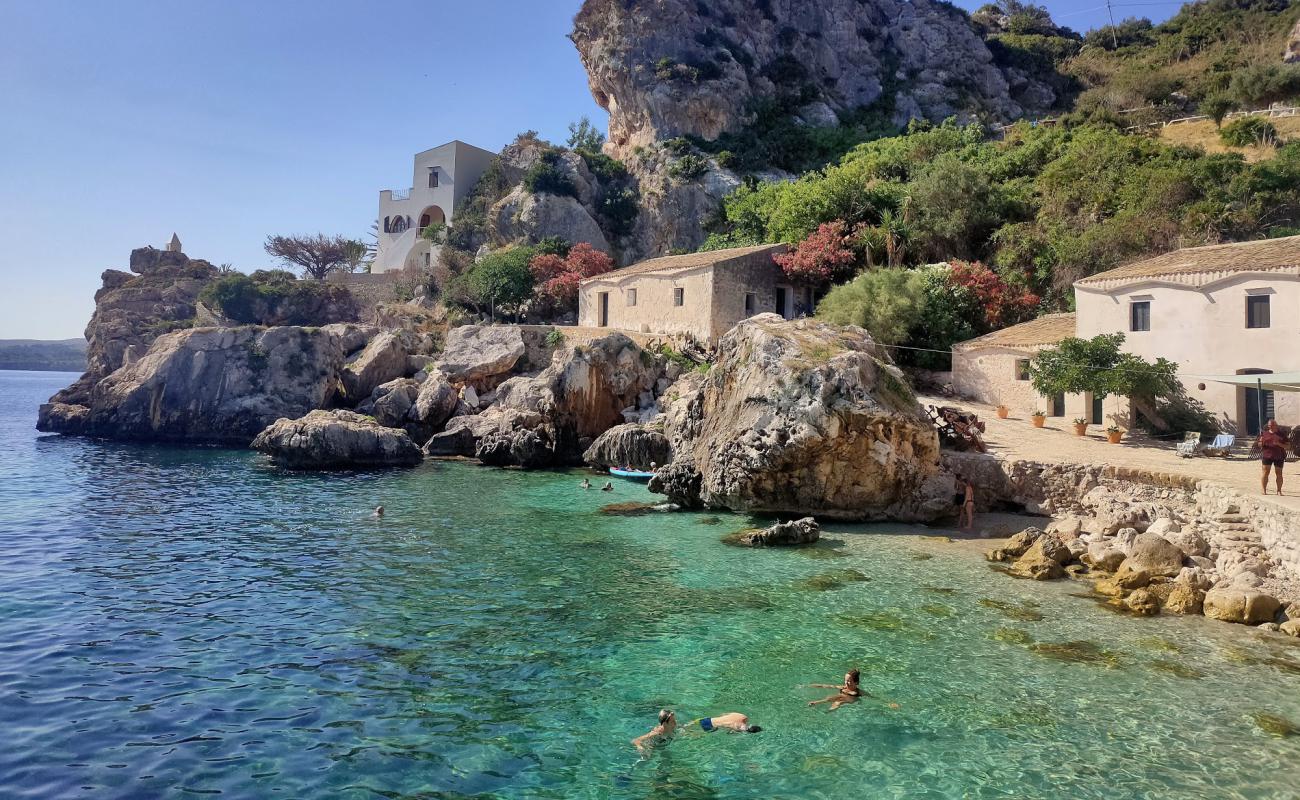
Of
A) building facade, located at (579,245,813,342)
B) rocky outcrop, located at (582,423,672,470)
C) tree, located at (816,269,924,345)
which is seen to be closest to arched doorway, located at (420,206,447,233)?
building facade, located at (579,245,813,342)

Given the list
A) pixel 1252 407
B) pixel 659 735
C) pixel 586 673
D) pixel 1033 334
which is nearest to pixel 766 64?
pixel 1033 334

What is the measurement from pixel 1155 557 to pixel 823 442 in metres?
6.78

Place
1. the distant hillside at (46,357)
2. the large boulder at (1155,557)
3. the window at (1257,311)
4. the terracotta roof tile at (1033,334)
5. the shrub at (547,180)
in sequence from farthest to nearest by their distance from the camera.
Result: the distant hillside at (46,357) < the shrub at (547,180) < the terracotta roof tile at (1033,334) < the window at (1257,311) < the large boulder at (1155,557)

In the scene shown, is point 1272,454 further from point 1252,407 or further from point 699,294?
point 699,294

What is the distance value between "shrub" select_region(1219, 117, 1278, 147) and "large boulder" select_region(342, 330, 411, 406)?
148 feet

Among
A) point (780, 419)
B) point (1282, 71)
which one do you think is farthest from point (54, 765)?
point (1282, 71)

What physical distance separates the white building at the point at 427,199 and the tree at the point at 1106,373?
46.7 m

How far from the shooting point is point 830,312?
29.1 m

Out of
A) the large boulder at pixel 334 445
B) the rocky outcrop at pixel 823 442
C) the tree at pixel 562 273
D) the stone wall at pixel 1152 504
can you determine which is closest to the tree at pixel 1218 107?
the tree at pixel 562 273

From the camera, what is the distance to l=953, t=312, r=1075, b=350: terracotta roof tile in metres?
24.4

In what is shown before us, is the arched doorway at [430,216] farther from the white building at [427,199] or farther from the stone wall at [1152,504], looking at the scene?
the stone wall at [1152,504]

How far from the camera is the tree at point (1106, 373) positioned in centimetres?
2031

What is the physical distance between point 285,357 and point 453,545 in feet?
83.4

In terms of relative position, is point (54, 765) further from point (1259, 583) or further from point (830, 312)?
point (830, 312)
